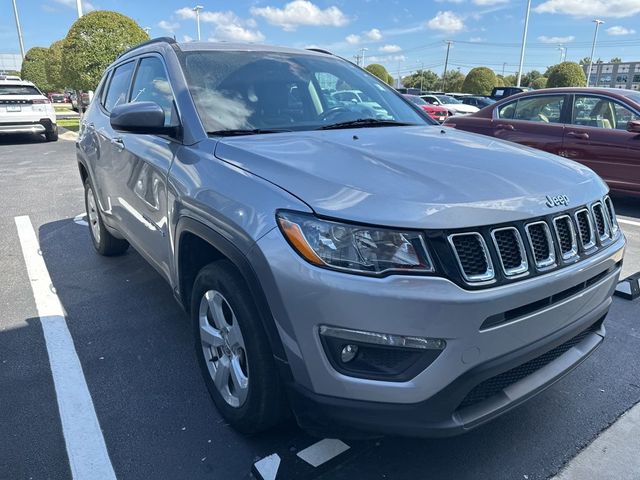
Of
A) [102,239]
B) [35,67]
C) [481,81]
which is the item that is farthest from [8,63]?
[102,239]

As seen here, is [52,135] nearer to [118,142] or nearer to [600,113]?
[118,142]

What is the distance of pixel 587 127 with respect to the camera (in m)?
6.74

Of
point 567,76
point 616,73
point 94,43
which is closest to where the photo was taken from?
point 94,43

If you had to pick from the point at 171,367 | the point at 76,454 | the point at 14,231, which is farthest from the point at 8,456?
the point at 14,231

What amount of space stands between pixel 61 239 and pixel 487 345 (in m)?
5.10

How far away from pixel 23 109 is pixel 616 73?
375ft

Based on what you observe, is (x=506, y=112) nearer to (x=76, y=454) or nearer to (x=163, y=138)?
(x=163, y=138)

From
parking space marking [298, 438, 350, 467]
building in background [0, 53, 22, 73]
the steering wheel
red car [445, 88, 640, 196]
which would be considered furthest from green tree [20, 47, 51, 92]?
building in background [0, 53, 22, 73]

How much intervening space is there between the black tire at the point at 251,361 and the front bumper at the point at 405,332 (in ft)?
0.59

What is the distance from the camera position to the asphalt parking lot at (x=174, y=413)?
2.23 metres

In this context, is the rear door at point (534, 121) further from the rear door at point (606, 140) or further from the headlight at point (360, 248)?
the headlight at point (360, 248)

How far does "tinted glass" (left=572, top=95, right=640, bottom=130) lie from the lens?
6.48 metres

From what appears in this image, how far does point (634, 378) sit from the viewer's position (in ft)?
9.49

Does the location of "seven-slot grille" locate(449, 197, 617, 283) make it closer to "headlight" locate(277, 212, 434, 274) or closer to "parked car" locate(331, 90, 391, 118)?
"headlight" locate(277, 212, 434, 274)
